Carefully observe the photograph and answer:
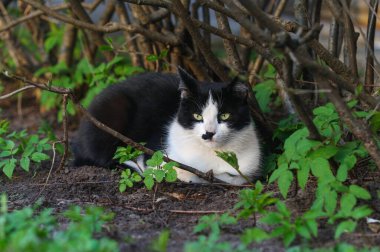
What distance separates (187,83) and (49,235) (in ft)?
4.70

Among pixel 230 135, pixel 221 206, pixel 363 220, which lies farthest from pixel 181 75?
pixel 363 220

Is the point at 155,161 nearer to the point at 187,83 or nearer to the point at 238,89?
the point at 187,83

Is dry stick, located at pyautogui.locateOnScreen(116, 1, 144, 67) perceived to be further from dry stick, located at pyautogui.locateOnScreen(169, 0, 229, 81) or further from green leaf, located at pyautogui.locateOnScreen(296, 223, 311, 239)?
green leaf, located at pyautogui.locateOnScreen(296, 223, 311, 239)

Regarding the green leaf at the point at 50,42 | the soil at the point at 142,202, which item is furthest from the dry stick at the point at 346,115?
the green leaf at the point at 50,42

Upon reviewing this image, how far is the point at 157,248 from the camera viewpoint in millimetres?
2439

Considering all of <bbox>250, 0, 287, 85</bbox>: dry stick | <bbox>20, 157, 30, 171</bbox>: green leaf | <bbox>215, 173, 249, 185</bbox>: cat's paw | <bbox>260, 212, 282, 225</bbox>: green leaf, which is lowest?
<bbox>260, 212, 282, 225</bbox>: green leaf

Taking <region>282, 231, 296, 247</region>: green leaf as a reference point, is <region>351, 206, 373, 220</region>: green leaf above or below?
above

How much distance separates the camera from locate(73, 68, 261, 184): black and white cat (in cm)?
382

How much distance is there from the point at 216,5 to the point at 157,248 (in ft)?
5.24

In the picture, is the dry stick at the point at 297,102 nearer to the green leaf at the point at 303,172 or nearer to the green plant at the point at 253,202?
the green leaf at the point at 303,172

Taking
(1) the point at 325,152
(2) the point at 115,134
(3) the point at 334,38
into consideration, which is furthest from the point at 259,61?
(1) the point at 325,152

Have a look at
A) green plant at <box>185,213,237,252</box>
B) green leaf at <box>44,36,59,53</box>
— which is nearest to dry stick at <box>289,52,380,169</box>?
green plant at <box>185,213,237,252</box>

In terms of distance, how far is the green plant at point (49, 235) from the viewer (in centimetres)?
222

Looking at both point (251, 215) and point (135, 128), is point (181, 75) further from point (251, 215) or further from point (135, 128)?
point (251, 215)
